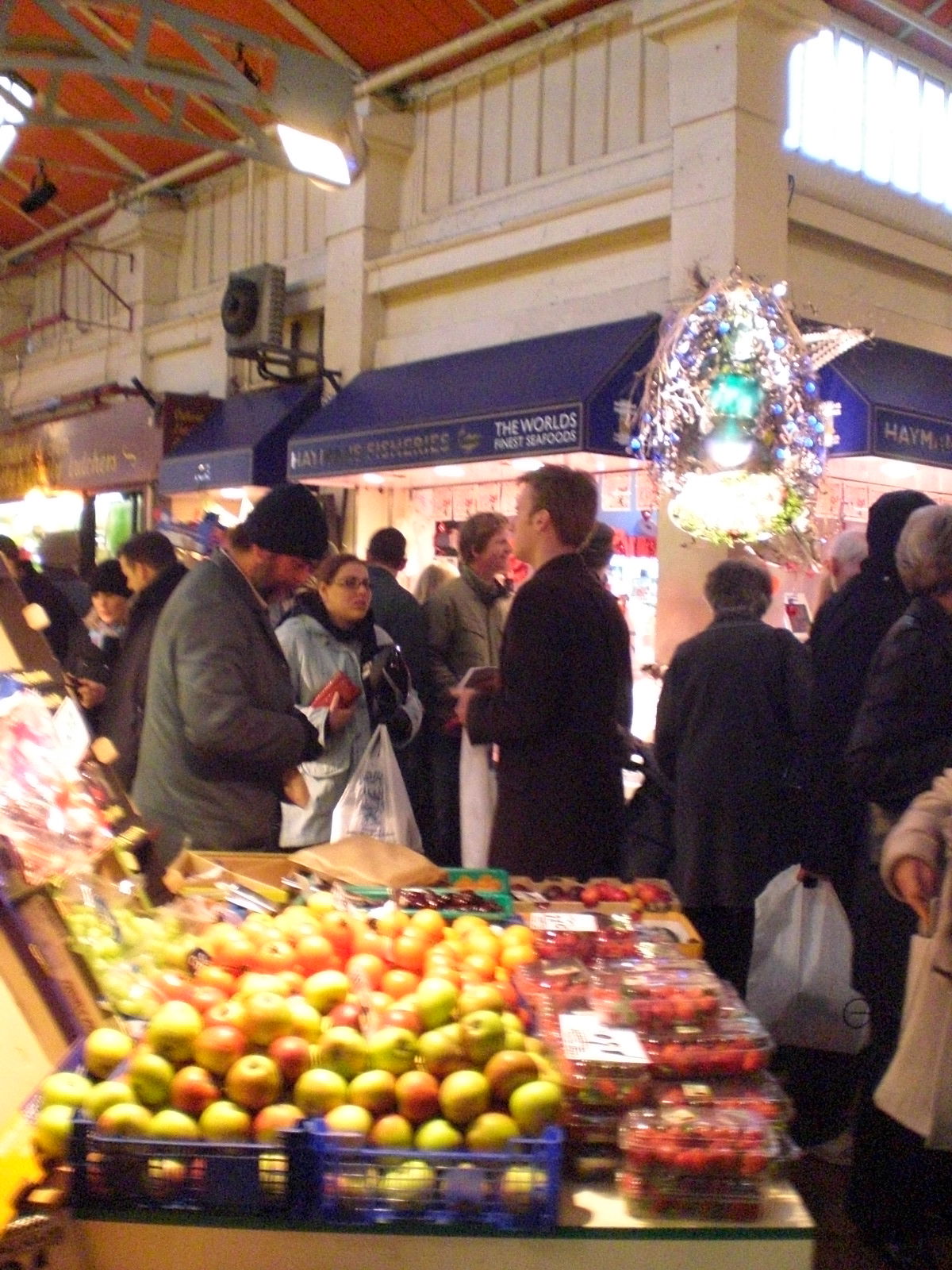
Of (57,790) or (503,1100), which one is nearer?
(503,1100)

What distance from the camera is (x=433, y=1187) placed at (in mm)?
1888

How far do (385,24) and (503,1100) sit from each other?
907 centimetres

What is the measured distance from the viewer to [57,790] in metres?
2.57

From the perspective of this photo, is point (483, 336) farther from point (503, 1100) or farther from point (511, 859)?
point (503, 1100)

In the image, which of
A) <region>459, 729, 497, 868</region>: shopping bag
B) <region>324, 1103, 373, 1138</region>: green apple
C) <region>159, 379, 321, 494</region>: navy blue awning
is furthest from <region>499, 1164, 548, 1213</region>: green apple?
<region>159, 379, 321, 494</region>: navy blue awning

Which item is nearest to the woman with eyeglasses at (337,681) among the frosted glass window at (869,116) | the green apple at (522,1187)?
the green apple at (522,1187)

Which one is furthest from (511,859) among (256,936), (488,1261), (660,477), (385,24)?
(385,24)

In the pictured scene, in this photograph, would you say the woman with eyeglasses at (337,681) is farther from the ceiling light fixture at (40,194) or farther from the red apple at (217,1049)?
the ceiling light fixture at (40,194)

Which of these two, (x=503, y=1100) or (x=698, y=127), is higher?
(x=698, y=127)

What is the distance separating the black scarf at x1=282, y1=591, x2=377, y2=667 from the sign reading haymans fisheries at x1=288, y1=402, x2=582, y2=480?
2.63m

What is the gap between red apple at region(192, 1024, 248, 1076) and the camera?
2.04 meters

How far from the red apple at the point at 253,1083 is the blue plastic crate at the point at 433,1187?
13 cm

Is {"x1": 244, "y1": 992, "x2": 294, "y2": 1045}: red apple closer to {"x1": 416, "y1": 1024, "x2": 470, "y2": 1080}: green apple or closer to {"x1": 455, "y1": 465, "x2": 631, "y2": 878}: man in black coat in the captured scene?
{"x1": 416, "y1": 1024, "x2": 470, "y2": 1080}: green apple

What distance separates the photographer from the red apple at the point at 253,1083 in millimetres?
1990
